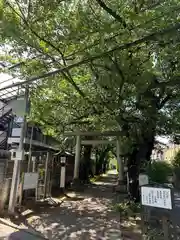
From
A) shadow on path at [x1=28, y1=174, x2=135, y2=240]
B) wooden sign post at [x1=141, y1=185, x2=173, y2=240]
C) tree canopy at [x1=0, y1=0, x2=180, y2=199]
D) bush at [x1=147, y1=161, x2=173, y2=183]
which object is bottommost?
shadow on path at [x1=28, y1=174, x2=135, y2=240]

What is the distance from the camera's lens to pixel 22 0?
4.66 meters

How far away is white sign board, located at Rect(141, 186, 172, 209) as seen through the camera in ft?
11.7

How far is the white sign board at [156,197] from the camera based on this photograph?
357cm

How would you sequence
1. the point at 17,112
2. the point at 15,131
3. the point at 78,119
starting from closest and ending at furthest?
the point at 17,112, the point at 78,119, the point at 15,131

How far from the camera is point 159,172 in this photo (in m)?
6.18

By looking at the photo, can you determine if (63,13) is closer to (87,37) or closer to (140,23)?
(87,37)

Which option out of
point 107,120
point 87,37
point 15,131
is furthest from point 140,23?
point 15,131

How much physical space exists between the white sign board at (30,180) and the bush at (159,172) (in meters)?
3.74

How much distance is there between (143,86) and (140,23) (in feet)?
8.18

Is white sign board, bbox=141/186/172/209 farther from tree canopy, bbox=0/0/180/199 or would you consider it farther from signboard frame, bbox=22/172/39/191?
signboard frame, bbox=22/172/39/191

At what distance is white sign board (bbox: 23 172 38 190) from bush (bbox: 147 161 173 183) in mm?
3737

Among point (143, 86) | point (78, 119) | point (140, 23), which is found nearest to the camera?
point (140, 23)

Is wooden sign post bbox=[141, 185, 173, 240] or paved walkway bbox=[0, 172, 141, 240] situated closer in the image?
wooden sign post bbox=[141, 185, 173, 240]

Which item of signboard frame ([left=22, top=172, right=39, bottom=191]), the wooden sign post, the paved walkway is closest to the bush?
the paved walkway
